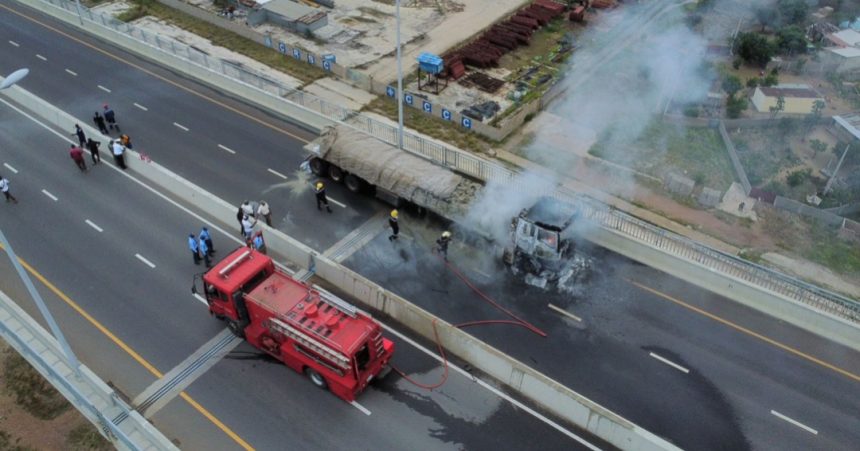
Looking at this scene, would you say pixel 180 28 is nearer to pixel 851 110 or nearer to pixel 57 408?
pixel 57 408

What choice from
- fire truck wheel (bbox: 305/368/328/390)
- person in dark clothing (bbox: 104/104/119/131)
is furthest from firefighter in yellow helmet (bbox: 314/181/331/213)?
person in dark clothing (bbox: 104/104/119/131)

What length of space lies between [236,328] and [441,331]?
5.79 m

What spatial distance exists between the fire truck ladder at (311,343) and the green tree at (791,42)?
116ft

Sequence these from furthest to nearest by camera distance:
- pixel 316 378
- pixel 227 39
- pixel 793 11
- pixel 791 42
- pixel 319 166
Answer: pixel 793 11
pixel 791 42
pixel 227 39
pixel 319 166
pixel 316 378

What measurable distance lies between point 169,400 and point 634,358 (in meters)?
12.6

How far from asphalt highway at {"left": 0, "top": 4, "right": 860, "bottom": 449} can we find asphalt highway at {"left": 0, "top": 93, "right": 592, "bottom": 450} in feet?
4.93

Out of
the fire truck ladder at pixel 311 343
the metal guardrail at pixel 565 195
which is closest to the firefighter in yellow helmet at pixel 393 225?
the metal guardrail at pixel 565 195

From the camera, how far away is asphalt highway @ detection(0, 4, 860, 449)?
1602 cm

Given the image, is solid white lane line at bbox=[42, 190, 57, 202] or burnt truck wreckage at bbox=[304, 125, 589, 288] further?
solid white lane line at bbox=[42, 190, 57, 202]

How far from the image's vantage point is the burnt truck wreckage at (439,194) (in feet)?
64.9

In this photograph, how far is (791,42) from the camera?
1485 inches

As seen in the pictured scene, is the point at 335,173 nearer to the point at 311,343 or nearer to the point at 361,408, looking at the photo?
the point at 311,343

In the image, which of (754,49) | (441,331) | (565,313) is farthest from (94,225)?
(754,49)

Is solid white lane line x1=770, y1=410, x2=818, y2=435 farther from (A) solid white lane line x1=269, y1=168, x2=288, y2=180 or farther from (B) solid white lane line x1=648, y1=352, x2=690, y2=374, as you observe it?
(A) solid white lane line x1=269, y1=168, x2=288, y2=180
